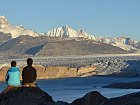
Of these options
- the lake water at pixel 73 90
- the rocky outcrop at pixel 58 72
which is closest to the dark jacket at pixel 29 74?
the lake water at pixel 73 90

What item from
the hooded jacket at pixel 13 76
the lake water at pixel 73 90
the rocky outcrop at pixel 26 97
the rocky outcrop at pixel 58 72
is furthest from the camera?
the rocky outcrop at pixel 58 72

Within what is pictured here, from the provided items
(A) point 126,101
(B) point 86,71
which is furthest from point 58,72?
(A) point 126,101

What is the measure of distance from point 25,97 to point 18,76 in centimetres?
59

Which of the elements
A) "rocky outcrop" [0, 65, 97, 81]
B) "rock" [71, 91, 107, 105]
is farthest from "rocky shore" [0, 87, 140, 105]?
"rocky outcrop" [0, 65, 97, 81]

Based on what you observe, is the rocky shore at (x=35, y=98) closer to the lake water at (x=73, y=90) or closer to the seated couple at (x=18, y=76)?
the seated couple at (x=18, y=76)

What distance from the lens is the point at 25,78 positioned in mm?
14664

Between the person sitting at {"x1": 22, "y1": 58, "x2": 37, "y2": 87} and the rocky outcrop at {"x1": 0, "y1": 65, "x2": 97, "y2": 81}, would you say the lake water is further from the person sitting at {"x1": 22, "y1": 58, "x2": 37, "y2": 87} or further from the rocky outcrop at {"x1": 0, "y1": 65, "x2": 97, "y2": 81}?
the rocky outcrop at {"x1": 0, "y1": 65, "x2": 97, "y2": 81}

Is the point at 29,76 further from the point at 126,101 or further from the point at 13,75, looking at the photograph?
the point at 126,101

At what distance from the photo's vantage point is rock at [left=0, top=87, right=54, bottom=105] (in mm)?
14188

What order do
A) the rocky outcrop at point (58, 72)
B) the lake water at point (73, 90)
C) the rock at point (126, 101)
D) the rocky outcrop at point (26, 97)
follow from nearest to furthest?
1. the rock at point (126, 101)
2. the rocky outcrop at point (26, 97)
3. the lake water at point (73, 90)
4. the rocky outcrop at point (58, 72)

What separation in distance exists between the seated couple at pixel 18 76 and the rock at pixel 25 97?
0.14m

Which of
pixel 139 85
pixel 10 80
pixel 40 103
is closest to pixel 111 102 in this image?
pixel 40 103

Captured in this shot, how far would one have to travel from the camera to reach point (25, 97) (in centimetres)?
1430

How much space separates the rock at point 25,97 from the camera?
46.5 ft
